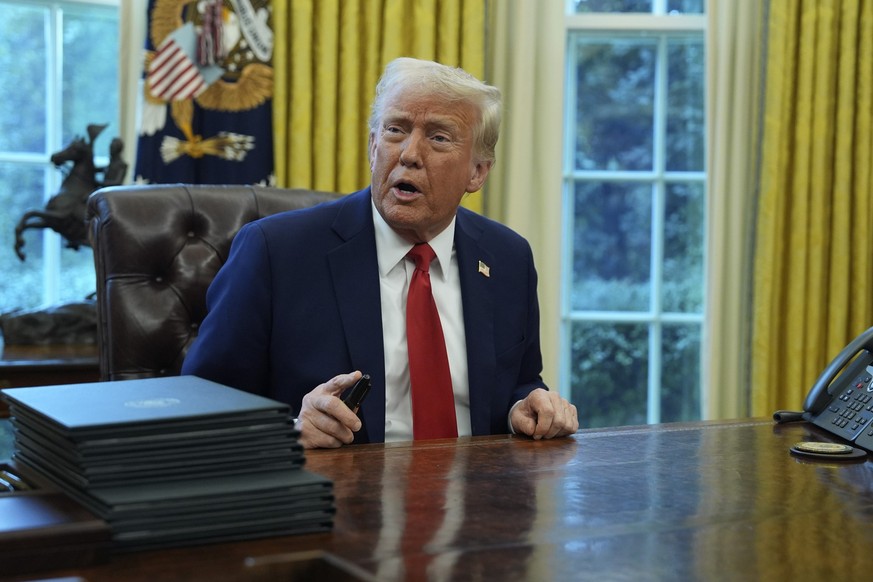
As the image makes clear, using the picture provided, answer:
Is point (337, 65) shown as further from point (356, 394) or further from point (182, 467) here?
point (182, 467)

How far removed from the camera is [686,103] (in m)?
4.44

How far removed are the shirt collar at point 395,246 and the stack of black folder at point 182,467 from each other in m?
1.05

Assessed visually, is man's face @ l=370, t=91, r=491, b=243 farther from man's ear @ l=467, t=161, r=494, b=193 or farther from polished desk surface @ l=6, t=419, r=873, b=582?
polished desk surface @ l=6, t=419, r=873, b=582

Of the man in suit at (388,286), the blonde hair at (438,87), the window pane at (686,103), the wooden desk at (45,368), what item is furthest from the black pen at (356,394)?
the window pane at (686,103)

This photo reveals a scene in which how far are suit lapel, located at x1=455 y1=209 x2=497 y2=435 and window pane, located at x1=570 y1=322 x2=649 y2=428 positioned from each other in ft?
7.35

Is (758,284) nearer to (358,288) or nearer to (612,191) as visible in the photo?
(612,191)

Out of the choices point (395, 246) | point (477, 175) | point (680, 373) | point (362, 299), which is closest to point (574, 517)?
point (362, 299)

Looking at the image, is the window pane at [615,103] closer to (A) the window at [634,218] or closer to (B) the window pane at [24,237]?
(A) the window at [634,218]

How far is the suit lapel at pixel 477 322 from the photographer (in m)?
2.15

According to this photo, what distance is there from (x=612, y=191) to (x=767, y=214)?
690mm

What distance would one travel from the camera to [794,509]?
4.21 feet

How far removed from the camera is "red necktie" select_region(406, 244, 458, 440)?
6.69ft

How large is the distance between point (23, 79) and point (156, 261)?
192 cm

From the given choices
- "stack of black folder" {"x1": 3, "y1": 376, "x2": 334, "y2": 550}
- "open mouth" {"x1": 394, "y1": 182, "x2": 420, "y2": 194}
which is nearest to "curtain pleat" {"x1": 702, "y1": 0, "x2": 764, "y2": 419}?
"open mouth" {"x1": 394, "y1": 182, "x2": 420, "y2": 194}
